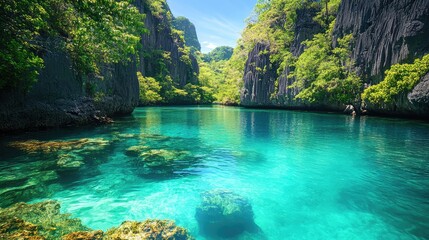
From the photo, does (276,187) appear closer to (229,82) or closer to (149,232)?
(149,232)

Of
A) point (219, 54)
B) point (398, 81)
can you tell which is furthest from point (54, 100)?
point (219, 54)

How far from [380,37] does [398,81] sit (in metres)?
6.25

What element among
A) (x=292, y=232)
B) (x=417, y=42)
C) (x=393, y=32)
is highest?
(x=393, y=32)

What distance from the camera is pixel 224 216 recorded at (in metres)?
4.63

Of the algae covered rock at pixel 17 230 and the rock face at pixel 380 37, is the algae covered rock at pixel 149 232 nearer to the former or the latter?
the algae covered rock at pixel 17 230

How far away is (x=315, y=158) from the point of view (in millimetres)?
9188

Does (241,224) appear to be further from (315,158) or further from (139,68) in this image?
(139,68)

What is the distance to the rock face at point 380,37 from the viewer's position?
19672 mm

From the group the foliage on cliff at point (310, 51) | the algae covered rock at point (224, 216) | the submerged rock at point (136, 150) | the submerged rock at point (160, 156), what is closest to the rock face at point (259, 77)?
the foliage on cliff at point (310, 51)

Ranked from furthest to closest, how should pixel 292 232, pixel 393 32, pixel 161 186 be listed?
pixel 393 32, pixel 161 186, pixel 292 232

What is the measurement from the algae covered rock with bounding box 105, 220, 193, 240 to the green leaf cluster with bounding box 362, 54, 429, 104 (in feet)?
74.0

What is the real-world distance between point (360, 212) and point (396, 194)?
1.53 m

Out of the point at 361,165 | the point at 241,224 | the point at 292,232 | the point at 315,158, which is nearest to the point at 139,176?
the point at 241,224

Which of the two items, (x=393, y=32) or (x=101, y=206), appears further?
(x=393, y=32)
